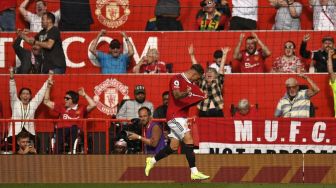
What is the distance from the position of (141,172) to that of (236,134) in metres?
1.87

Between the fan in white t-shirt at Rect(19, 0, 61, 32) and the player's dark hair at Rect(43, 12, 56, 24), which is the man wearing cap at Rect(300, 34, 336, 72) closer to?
the player's dark hair at Rect(43, 12, 56, 24)

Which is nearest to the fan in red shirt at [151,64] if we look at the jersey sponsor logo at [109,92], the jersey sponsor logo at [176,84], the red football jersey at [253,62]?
the jersey sponsor logo at [109,92]

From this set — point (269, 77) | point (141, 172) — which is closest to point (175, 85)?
point (141, 172)

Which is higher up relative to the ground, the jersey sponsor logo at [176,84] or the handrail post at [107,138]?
the jersey sponsor logo at [176,84]

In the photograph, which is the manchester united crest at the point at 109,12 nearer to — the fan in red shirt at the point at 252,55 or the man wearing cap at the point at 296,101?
the fan in red shirt at the point at 252,55

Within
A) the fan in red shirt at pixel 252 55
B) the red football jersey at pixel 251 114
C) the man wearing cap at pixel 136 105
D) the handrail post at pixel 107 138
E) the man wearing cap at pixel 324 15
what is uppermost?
the man wearing cap at pixel 324 15

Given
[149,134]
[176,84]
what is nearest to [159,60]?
[149,134]

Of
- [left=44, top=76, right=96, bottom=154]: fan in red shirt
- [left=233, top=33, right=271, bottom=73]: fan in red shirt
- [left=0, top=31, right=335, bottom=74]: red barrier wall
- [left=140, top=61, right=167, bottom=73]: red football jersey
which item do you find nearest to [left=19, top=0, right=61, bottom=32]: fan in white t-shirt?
[left=0, top=31, right=335, bottom=74]: red barrier wall

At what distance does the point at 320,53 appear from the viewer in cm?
2044

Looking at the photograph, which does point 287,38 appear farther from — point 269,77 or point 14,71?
point 14,71

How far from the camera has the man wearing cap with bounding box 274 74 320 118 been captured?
63.4 ft

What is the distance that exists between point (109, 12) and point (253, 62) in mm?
3793

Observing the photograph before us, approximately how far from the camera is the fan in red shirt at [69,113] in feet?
61.7

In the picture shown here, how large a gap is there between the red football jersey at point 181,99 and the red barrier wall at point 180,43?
5182mm
